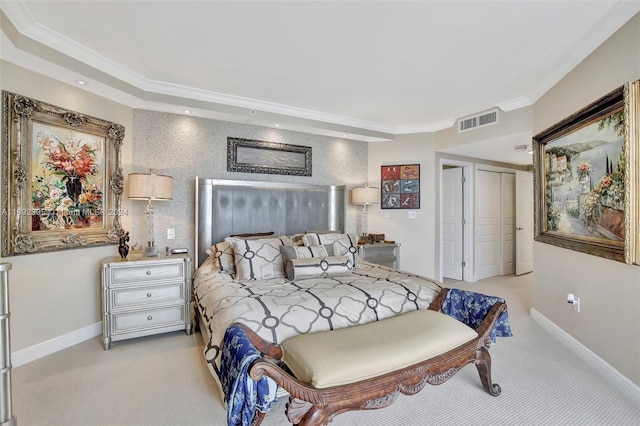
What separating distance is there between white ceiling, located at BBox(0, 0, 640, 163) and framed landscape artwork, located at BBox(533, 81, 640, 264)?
0.58 m

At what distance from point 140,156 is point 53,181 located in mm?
829

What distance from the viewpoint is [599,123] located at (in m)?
2.28

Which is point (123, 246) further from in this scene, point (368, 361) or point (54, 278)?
point (368, 361)

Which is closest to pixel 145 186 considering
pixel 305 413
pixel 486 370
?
pixel 305 413

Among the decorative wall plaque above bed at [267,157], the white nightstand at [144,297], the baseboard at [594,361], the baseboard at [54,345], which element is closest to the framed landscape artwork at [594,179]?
the baseboard at [594,361]

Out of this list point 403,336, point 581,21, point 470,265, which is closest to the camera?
point 403,336

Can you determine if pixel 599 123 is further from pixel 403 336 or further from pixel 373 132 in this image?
pixel 373 132

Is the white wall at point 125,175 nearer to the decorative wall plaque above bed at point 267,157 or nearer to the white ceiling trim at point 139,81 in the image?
the decorative wall plaque above bed at point 267,157

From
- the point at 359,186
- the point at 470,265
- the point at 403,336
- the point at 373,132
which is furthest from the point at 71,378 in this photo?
the point at 470,265

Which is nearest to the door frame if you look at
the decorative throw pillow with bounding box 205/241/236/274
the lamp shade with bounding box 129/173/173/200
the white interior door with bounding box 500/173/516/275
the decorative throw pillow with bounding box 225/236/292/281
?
the white interior door with bounding box 500/173/516/275

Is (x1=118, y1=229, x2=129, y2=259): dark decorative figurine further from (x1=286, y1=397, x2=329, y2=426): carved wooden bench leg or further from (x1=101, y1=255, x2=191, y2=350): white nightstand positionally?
(x1=286, y1=397, x2=329, y2=426): carved wooden bench leg

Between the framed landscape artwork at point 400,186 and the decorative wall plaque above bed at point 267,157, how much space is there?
1383 mm

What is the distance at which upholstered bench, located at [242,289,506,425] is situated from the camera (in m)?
1.35

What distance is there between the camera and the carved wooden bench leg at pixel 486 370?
1.93 meters
